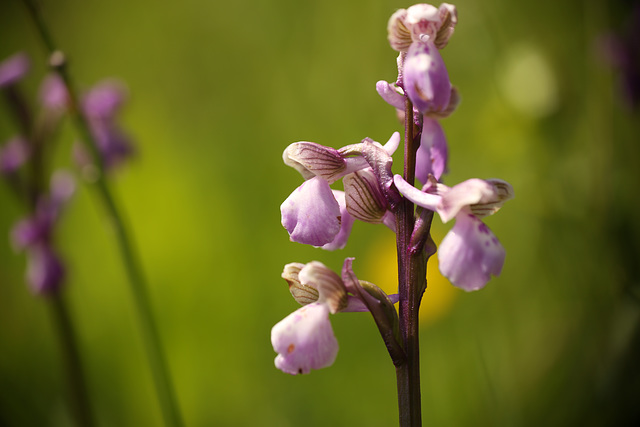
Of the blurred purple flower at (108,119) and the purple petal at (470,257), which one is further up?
the blurred purple flower at (108,119)

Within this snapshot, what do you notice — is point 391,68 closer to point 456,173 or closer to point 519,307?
point 456,173

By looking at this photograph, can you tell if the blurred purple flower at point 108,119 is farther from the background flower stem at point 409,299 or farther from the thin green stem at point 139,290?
the background flower stem at point 409,299

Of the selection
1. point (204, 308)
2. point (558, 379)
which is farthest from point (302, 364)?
point (204, 308)

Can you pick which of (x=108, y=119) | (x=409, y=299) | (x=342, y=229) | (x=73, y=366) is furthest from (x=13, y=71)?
(x=409, y=299)

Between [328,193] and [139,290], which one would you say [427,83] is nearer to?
[328,193]

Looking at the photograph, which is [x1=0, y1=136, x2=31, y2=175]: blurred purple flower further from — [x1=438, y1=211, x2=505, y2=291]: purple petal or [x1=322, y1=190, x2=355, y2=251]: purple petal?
[x1=438, y1=211, x2=505, y2=291]: purple petal

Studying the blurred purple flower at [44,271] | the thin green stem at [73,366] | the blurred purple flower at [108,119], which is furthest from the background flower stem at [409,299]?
the blurred purple flower at [108,119]
